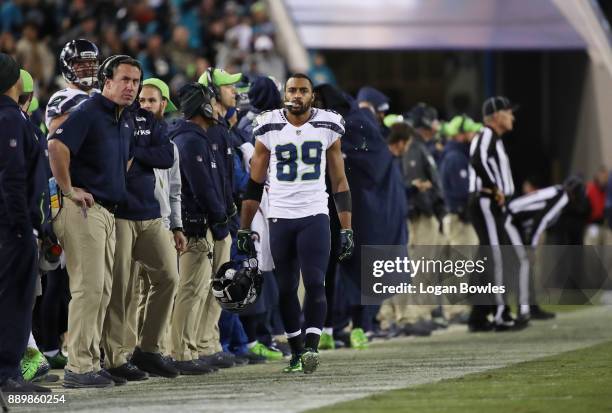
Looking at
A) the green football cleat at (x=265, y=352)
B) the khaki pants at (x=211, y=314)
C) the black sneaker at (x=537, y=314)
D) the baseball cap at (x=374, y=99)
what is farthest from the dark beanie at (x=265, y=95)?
the black sneaker at (x=537, y=314)

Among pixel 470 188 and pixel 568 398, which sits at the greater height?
pixel 470 188

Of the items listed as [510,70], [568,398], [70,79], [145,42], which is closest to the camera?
[568,398]

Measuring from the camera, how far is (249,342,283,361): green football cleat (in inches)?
494

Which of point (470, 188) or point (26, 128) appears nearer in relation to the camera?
point (26, 128)

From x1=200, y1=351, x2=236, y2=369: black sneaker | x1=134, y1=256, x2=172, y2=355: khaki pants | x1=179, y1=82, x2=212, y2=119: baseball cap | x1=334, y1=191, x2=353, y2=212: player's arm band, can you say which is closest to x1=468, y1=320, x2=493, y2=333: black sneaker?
x1=200, y1=351, x2=236, y2=369: black sneaker

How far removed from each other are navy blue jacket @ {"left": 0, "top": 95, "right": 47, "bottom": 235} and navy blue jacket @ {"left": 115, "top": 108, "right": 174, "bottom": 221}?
105 cm

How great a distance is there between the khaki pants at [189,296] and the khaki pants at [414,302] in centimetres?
374

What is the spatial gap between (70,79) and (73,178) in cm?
97

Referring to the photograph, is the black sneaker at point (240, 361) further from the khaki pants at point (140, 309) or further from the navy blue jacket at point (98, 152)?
the navy blue jacket at point (98, 152)

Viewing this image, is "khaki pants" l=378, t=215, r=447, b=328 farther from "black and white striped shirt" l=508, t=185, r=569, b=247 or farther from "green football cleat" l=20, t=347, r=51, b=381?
"green football cleat" l=20, t=347, r=51, b=381

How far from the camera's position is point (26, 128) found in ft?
30.9

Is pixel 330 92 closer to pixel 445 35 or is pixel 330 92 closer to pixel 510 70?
pixel 445 35

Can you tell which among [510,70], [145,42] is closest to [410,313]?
[145,42]

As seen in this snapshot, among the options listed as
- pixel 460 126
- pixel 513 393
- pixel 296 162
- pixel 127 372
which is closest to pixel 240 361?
pixel 127 372
